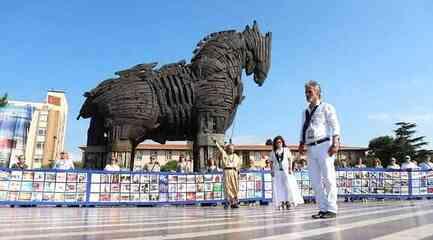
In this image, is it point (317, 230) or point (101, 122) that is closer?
point (317, 230)

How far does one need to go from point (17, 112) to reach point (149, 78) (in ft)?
99.3

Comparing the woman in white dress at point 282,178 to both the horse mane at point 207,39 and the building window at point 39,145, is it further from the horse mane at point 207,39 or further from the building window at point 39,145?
the building window at point 39,145

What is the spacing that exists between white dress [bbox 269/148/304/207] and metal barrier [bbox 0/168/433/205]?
4.92m

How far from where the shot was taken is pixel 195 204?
15.0 metres

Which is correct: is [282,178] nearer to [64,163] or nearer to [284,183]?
[284,183]

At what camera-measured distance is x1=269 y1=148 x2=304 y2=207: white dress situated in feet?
32.6

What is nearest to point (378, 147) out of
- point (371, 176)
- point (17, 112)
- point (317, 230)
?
point (17, 112)

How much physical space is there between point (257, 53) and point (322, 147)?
1197cm

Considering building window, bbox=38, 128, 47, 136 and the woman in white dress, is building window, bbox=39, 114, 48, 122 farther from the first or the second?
the woman in white dress

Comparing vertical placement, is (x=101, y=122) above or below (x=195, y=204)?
above

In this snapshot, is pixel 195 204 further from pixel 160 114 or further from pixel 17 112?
pixel 17 112

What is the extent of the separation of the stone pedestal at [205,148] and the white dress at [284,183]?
6099 mm

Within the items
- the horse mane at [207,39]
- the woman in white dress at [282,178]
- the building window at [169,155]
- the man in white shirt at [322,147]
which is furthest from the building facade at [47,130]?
the man in white shirt at [322,147]

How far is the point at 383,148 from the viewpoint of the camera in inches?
2694
